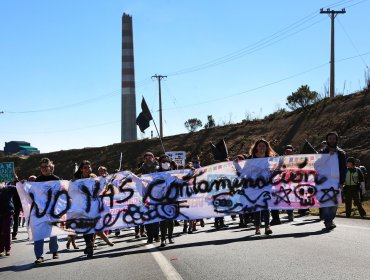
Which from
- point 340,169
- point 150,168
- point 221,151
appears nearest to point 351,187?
point 340,169

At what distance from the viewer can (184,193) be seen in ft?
40.1

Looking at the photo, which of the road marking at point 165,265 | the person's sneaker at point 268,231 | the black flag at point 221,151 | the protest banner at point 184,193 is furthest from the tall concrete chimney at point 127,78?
the road marking at point 165,265

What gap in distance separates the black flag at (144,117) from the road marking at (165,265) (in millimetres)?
10718

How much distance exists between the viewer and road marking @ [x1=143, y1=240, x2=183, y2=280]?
25.9ft

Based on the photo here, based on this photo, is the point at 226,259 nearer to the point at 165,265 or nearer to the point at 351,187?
the point at 165,265

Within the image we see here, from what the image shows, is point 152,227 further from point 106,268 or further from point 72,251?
point 106,268

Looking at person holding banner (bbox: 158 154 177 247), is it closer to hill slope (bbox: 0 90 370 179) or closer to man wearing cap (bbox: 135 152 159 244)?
man wearing cap (bbox: 135 152 159 244)

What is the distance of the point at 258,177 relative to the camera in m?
12.4

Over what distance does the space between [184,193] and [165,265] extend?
347 cm

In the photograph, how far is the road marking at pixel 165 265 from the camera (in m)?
7.90

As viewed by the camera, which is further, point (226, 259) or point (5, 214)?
point (5, 214)

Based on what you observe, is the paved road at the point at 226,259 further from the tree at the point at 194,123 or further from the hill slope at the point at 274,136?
the tree at the point at 194,123

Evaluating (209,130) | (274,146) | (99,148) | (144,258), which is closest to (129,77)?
(99,148)

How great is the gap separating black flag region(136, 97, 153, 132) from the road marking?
10718 mm
